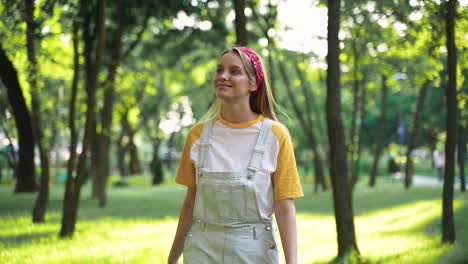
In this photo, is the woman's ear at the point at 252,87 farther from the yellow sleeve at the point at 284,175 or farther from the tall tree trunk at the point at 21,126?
the tall tree trunk at the point at 21,126

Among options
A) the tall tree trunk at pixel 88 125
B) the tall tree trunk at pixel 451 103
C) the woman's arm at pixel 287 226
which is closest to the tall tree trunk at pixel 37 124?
the tall tree trunk at pixel 88 125

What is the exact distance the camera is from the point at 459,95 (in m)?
10.6

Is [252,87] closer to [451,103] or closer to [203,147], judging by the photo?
[203,147]

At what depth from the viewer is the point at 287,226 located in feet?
10.0

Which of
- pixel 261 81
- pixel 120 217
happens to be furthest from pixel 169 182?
pixel 261 81

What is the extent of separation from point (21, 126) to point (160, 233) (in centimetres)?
492

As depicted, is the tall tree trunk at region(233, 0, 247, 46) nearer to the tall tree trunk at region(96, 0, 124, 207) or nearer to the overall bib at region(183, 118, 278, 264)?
the overall bib at region(183, 118, 278, 264)

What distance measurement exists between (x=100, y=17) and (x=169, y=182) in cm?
3303

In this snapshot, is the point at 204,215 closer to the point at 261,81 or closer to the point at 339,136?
the point at 261,81

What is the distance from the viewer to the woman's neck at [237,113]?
10.2 feet

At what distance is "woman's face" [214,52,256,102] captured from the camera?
3051 mm

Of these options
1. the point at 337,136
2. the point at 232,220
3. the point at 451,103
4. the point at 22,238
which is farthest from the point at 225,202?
the point at 22,238

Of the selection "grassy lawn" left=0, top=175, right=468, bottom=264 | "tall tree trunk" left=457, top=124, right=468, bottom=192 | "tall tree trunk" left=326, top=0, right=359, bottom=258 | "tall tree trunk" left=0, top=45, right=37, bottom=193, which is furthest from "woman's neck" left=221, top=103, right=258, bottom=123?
"tall tree trunk" left=457, top=124, right=468, bottom=192

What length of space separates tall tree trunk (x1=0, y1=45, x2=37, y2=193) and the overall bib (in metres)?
10.2
